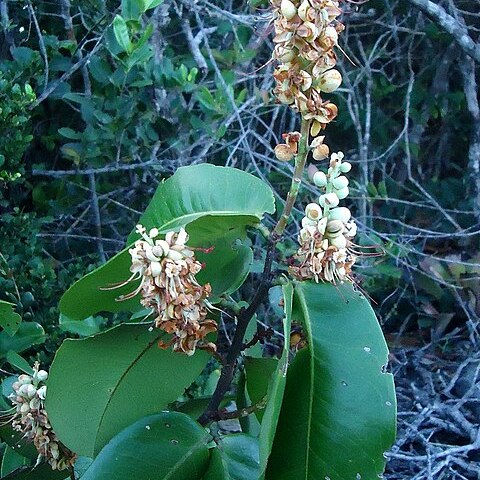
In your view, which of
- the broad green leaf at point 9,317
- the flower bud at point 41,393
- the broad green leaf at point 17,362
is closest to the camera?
the flower bud at point 41,393

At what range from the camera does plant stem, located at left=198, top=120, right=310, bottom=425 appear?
76 cm

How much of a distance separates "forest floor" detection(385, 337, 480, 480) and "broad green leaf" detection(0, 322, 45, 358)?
80 cm

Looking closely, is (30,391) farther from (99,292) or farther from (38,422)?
(99,292)

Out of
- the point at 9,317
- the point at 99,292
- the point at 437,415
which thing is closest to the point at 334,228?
the point at 99,292

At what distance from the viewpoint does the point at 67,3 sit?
6.47 ft

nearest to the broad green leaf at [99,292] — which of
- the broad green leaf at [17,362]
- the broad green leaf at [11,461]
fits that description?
the broad green leaf at [17,362]

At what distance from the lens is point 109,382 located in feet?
2.98

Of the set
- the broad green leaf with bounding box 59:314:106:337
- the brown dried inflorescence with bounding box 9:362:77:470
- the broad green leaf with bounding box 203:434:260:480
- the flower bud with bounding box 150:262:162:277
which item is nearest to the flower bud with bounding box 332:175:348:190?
the flower bud with bounding box 150:262:162:277

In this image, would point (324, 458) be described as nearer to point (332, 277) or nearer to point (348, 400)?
point (348, 400)

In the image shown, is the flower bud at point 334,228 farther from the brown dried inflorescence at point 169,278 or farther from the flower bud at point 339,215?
the brown dried inflorescence at point 169,278

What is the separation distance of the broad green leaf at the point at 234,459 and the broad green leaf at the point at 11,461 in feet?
1.49

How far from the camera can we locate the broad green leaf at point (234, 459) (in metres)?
0.85

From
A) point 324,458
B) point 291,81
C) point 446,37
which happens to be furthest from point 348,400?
point 446,37

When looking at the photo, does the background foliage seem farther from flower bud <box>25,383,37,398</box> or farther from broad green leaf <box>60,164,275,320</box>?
broad green leaf <box>60,164,275,320</box>
